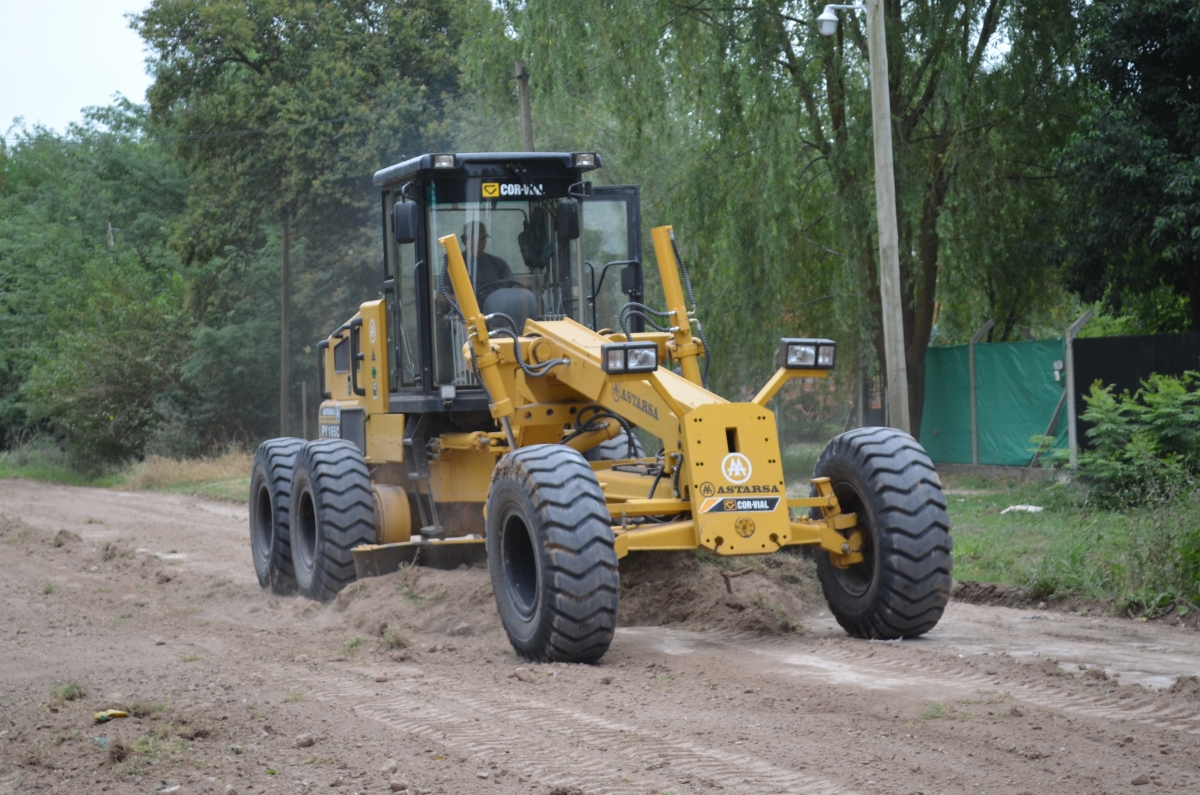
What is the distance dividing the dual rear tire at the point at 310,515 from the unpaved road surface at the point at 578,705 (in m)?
0.44

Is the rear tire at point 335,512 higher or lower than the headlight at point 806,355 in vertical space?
lower

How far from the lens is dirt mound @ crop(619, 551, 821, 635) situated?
28.8 feet

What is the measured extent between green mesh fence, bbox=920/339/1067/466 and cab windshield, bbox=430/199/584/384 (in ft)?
36.1

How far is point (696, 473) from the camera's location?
7570 millimetres

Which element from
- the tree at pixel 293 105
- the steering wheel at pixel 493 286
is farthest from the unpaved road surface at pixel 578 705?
the tree at pixel 293 105

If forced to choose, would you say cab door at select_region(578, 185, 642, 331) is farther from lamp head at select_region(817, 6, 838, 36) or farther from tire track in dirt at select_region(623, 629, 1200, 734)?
lamp head at select_region(817, 6, 838, 36)

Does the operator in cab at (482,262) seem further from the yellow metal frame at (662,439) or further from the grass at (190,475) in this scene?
the grass at (190,475)

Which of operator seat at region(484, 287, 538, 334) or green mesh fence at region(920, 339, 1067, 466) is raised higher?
operator seat at region(484, 287, 538, 334)

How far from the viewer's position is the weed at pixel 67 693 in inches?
267

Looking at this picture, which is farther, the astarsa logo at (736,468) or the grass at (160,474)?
the grass at (160,474)

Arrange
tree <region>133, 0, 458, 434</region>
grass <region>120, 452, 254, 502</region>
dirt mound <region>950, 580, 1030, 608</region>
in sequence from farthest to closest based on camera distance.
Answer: tree <region>133, 0, 458, 434</region>, grass <region>120, 452, 254, 502</region>, dirt mound <region>950, 580, 1030, 608</region>

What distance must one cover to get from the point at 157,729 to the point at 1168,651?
561 centimetres

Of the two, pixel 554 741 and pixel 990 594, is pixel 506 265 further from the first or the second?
pixel 554 741

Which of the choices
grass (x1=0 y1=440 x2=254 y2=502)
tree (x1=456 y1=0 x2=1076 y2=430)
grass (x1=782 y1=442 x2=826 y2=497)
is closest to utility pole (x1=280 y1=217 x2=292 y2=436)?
grass (x1=0 y1=440 x2=254 y2=502)
